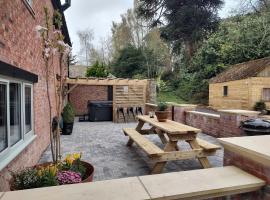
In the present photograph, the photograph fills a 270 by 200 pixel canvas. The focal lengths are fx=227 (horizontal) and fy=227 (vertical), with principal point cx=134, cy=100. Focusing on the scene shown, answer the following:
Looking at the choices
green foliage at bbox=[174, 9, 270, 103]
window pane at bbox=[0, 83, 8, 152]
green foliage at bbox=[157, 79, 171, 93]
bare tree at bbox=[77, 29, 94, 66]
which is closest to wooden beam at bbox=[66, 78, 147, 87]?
window pane at bbox=[0, 83, 8, 152]

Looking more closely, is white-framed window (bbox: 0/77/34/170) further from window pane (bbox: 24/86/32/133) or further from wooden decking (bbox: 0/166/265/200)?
wooden decking (bbox: 0/166/265/200)

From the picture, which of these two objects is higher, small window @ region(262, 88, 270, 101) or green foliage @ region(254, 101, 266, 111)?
small window @ region(262, 88, 270, 101)

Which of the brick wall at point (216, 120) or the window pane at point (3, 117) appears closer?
the window pane at point (3, 117)

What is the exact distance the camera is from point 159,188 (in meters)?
1.74

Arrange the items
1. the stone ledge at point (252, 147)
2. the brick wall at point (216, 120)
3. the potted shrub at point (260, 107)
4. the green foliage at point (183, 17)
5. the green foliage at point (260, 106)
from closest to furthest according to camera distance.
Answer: the stone ledge at point (252, 147) → the brick wall at point (216, 120) → the potted shrub at point (260, 107) → the green foliage at point (260, 106) → the green foliage at point (183, 17)

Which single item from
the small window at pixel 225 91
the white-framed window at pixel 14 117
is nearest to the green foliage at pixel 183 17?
the small window at pixel 225 91

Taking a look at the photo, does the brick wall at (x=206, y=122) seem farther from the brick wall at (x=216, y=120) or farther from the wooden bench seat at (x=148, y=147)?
the wooden bench seat at (x=148, y=147)

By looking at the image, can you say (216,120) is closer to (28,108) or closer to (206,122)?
(206,122)

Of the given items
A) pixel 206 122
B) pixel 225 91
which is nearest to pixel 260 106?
pixel 225 91

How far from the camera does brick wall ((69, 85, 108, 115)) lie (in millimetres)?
14695

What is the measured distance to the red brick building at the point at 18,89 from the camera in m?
2.81

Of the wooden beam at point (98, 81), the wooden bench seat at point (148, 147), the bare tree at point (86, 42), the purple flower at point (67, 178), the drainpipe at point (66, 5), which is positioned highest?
the bare tree at point (86, 42)

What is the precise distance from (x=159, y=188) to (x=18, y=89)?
2.84 m

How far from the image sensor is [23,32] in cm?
363
